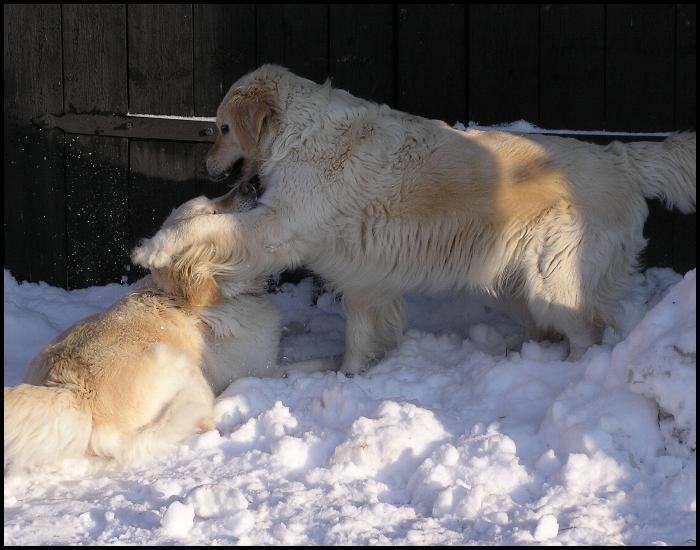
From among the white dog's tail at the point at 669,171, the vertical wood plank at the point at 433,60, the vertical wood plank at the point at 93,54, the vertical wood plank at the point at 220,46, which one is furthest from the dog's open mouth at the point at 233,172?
the white dog's tail at the point at 669,171

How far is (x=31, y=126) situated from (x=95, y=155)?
0.44 metres

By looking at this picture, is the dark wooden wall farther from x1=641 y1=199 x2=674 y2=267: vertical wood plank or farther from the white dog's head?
the white dog's head

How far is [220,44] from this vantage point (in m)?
5.65

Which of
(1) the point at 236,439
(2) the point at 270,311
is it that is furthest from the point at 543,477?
(2) the point at 270,311

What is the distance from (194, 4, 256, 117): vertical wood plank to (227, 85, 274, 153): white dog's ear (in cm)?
105

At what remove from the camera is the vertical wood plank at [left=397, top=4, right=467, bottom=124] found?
563 centimetres

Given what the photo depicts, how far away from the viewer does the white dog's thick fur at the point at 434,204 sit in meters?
4.30

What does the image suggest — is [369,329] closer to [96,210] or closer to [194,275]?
[194,275]

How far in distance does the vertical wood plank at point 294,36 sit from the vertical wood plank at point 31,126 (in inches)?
52.1

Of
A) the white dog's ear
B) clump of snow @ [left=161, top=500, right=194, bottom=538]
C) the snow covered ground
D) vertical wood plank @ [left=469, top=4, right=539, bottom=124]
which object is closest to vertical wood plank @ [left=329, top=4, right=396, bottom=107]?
vertical wood plank @ [left=469, top=4, right=539, bottom=124]

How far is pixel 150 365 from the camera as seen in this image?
394 centimetres

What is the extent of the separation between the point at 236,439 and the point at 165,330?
764 mm

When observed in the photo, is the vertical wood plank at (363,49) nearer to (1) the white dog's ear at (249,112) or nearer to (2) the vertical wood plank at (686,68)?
(1) the white dog's ear at (249,112)

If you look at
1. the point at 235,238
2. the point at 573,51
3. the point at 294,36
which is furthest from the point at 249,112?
the point at 573,51
